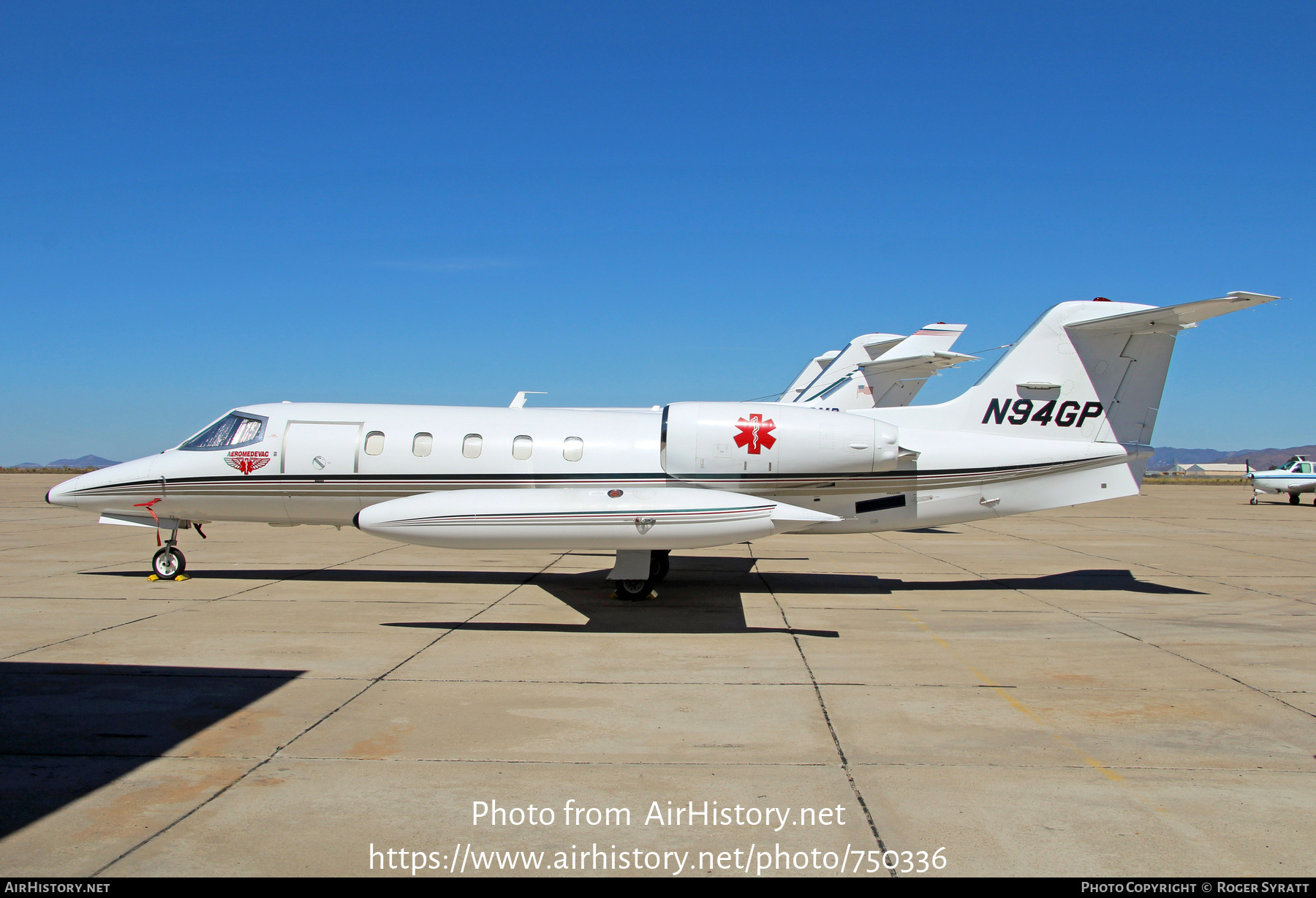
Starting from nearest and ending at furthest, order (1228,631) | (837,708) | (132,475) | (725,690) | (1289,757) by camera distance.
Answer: (1289,757) → (837,708) → (725,690) → (1228,631) → (132,475)

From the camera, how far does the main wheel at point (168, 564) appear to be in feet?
43.5

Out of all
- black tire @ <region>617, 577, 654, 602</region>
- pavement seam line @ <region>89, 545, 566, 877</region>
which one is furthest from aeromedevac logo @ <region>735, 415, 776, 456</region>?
pavement seam line @ <region>89, 545, 566, 877</region>

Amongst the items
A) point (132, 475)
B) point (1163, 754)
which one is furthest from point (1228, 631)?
point (132, 475)

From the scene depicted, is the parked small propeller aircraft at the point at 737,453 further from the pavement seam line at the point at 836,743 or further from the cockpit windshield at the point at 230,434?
the pavement seam line at the point at 836,743

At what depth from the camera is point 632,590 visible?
473 inches

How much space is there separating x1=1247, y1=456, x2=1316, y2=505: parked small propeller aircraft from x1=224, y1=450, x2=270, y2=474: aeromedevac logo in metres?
40.4

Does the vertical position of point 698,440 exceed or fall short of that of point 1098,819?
it exceeds it

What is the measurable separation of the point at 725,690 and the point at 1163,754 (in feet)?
10.9

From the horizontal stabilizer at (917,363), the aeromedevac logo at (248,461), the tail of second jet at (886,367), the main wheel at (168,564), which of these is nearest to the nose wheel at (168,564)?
the main wheel at (168,564)

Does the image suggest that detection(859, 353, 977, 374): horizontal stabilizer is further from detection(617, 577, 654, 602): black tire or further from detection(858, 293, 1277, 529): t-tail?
detection(617, 577, 654, 602): black tire

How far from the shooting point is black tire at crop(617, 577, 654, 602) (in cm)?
1201

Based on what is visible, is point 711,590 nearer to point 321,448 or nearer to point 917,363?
point 321,448
